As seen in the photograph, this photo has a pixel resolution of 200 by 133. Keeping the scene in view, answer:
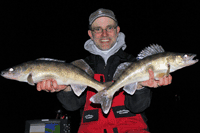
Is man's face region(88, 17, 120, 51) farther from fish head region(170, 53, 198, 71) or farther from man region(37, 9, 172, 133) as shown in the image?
fish head region(170, 53, 198, 71)

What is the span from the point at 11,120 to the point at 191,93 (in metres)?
21.0

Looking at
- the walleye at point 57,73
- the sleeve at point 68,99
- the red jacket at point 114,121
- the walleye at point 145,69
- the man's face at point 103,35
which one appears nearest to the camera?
the walleye at point 145,69

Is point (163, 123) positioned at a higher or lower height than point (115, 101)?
lower

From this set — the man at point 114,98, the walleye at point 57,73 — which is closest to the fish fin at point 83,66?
the walleye at point 57,73

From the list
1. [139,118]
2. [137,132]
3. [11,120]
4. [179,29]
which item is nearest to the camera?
[137,132]

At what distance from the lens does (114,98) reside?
3027mm

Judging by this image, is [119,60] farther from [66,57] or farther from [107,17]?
[66,57]

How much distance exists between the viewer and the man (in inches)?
108

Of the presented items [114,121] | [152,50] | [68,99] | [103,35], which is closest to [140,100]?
[114,121]

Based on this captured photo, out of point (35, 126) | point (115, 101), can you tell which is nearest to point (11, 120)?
point (35, 126)

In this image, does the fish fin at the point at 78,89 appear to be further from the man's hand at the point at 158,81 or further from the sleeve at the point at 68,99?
the man's hand at the point at 158,81

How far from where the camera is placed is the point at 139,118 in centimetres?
286

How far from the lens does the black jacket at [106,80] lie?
279cm

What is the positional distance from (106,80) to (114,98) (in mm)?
Answer: 501
